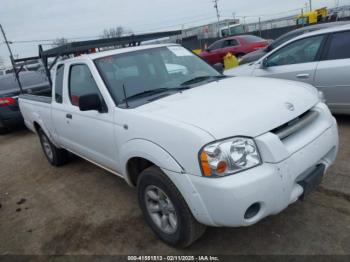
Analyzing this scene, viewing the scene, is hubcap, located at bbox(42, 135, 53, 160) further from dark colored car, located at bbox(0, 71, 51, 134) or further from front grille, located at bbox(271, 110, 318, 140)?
front grille, located at bbox(271, 110, 318, 140)

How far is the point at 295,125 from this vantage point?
102 inches

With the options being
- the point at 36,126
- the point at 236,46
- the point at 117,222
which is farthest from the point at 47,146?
the point at 236,46

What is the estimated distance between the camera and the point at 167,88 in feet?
11.0

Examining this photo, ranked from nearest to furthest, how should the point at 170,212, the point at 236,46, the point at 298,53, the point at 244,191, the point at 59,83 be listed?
the point at 244,191 < the point at 170,212 < the point at 59,83 < the point at 298,53 < the point at 236,46

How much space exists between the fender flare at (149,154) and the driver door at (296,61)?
3661 millimetres

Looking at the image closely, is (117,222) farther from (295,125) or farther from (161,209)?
(295,125)

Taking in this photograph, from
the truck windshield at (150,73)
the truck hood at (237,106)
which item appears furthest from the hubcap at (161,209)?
the truck windshield at (150,73)

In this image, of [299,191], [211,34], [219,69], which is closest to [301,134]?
[299,191]

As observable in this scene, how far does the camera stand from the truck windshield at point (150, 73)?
323cm

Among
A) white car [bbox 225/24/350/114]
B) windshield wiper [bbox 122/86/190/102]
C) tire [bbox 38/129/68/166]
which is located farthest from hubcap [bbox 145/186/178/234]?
white car [bbox 225/24/350/114]

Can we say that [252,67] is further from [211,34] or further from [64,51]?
Result: [211,34]

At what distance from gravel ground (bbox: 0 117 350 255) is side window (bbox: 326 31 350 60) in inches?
44.6

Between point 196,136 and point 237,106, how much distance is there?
1.72 feet

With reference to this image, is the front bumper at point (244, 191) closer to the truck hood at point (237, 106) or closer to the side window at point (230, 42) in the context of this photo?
the truck hood at point (237, 106)
